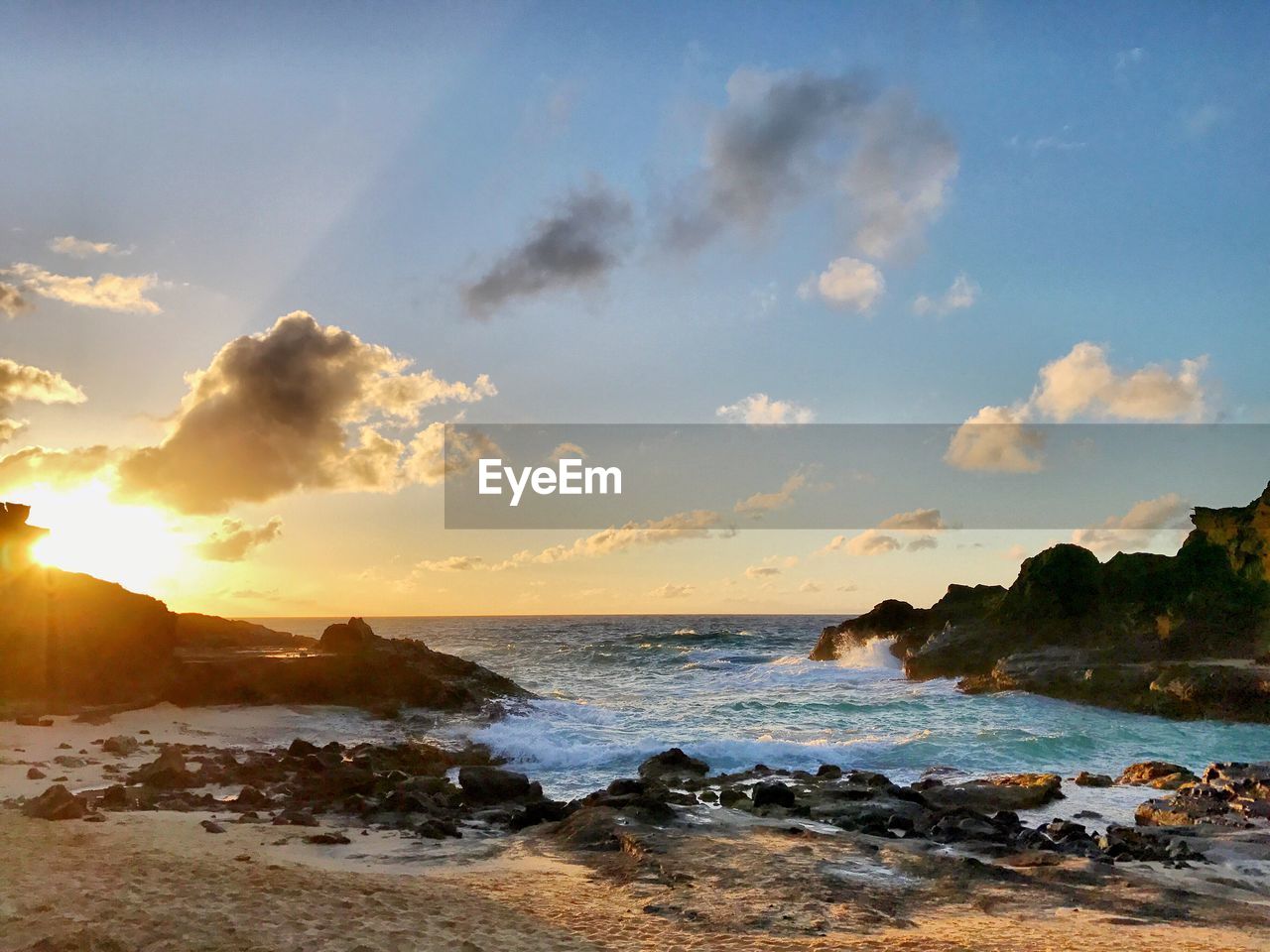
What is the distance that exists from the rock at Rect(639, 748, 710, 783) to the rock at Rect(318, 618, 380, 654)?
1520 cm

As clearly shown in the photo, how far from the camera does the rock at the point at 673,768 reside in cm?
2167

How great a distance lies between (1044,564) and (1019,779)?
31.2 meters

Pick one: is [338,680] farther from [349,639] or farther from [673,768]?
[673,768]

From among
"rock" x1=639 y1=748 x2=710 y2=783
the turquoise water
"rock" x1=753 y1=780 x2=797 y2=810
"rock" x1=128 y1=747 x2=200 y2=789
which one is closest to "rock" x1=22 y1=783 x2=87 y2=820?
"rock" x1=128 y1=747 x2=200 y2=789

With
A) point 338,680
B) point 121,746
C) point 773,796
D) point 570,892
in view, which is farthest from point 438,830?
point 338,680

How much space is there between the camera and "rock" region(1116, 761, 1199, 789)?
67.8 feet

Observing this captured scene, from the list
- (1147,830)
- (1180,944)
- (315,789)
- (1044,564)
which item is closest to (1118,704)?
(1044,564)

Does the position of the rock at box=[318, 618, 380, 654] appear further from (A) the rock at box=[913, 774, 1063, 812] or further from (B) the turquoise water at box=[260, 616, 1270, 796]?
(A) the rock at box=[913, 774, 1063, 812]

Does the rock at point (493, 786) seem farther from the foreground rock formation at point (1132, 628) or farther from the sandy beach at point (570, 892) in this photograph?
the foreground rock formation at point (1132, 628)

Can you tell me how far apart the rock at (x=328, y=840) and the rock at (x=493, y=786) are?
4105 mm

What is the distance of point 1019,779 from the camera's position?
798 inches

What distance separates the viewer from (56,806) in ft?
45.1

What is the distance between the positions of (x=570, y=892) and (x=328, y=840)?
4701 millimetres

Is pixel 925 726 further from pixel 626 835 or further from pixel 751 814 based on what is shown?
pixel 626 835
